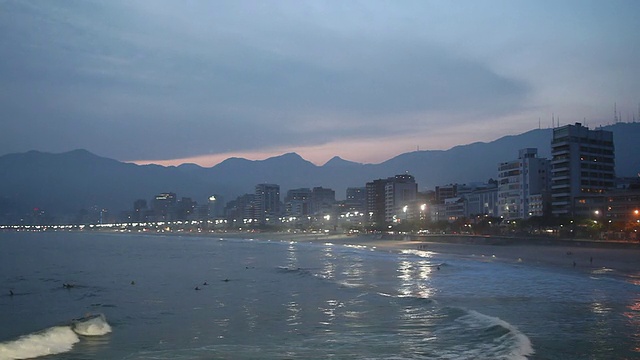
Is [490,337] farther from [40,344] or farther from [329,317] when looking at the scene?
[40,344]

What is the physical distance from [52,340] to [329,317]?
334 inches

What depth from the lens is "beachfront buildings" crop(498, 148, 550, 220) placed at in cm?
10075

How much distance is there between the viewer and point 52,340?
15.8 meters

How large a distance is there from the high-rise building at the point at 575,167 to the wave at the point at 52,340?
82157 mm

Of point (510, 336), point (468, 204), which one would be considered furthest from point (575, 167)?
point (510, 336)

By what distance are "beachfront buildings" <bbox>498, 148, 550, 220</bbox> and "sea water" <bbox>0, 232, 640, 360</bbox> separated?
230 ft

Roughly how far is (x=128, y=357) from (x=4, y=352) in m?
3.52

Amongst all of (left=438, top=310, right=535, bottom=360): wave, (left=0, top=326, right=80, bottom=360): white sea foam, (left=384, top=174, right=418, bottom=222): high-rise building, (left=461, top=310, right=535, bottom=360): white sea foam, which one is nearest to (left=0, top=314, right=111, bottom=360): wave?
(left=0, top=326, right=80, bottom=360): white sea foam

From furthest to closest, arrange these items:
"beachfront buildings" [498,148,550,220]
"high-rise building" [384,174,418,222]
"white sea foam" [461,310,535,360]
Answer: "high-rise building" [384,174,418,222] → "beachfront buildings" [498,148,550,220] → "white sea foam" [461,310,535,360]

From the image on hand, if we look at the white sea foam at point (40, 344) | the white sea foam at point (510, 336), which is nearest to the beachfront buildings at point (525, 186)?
the white sea foam at point (510, 336)

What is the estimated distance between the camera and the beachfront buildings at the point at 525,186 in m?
101

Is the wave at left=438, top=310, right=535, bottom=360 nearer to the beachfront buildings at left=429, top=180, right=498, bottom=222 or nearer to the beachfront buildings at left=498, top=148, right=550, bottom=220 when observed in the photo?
the beachfront buildings at left=498, top=148, right=550, bottom=220

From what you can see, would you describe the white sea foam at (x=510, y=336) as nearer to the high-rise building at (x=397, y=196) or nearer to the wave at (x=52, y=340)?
the wave at (x=52, y=340)

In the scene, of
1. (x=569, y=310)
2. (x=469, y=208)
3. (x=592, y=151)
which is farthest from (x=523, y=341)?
(x=469, y=208)
